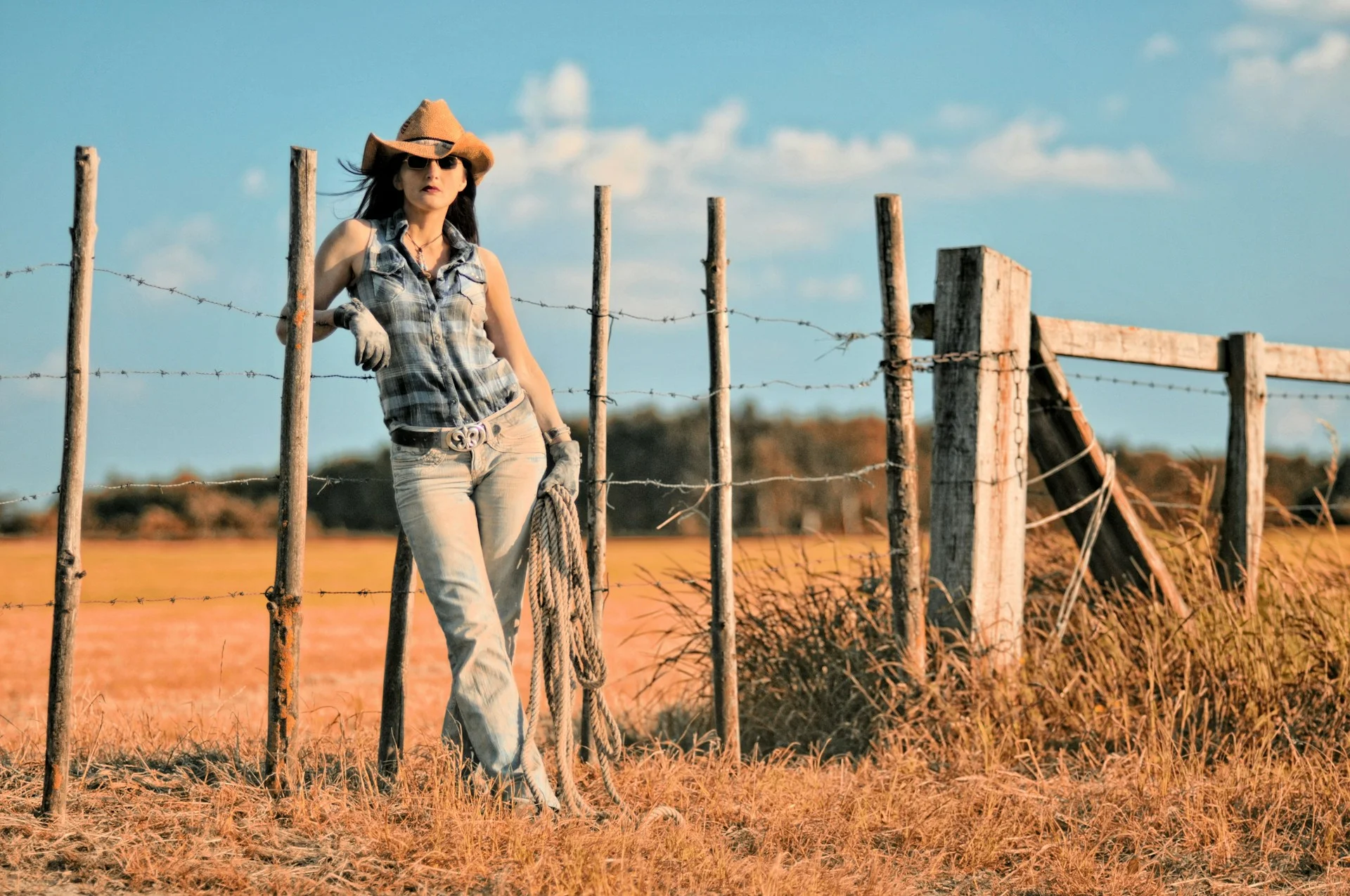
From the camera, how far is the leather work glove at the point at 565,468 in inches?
164

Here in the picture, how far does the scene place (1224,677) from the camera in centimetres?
570

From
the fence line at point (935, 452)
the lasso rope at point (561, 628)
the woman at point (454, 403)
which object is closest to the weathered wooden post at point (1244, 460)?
the fence line at point (935, 452)

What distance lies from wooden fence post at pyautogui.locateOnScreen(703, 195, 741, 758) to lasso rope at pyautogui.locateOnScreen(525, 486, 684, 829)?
0.86m

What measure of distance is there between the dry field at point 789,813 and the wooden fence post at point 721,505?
26 centimetres

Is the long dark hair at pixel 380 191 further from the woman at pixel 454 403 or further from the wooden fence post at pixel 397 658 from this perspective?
the wooden fence post at pixel 397 658

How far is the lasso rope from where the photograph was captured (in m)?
4.12

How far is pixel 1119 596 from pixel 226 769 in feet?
13.6

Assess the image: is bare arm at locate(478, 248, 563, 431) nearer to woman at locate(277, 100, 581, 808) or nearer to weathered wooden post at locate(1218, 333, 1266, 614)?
woman at locate(277, 100, 581, 808)

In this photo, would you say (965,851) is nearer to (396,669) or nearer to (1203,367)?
(396,669)

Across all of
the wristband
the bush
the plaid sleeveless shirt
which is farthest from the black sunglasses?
the bush

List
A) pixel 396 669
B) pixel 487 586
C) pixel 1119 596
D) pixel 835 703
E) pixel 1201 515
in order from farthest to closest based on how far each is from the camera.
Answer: pixel 1201 515
pixel 1119 596
pixel 835 703
pixel 396 669
pixel 487 586

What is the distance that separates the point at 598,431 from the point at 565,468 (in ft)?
2.32

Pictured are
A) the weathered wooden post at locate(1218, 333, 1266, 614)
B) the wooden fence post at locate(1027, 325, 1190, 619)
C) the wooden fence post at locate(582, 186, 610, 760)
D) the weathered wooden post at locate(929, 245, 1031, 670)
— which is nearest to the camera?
the wooden fence post at locate(582, 186, 610, 760)

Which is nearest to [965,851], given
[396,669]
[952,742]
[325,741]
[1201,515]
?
[952,742]
